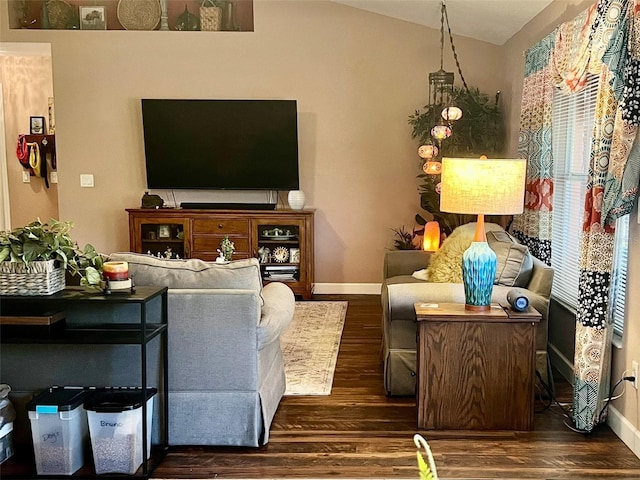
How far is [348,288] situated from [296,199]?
108 cm

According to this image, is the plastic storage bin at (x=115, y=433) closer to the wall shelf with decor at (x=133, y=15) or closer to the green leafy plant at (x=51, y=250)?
the green leafy plant at (x=51, y=250)

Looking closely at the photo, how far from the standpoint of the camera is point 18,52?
6.45 meters

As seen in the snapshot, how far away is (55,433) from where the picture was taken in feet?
8.99

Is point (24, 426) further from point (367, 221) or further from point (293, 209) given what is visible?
point (367, 221)

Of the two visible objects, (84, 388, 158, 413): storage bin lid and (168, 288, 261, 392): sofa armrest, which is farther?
(168, 288, 261, 392): sofa armrest

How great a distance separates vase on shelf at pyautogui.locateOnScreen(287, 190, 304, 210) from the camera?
624 centimetres

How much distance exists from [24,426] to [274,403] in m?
1.19

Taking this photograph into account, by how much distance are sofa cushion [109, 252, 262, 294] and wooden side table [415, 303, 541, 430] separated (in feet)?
2.94

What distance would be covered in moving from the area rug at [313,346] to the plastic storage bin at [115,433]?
1139 mm

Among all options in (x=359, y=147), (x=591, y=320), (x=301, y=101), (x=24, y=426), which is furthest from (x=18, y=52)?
(x=591, y=320)

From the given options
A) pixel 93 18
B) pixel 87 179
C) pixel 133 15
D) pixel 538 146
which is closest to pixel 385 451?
pixel 538 146

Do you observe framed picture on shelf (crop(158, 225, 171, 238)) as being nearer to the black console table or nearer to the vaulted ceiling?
the vaulted ceiling

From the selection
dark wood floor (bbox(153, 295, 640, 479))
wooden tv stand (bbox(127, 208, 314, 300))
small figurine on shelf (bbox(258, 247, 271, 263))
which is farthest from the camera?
small figurine on shelf (bbox(258, 247, 271, 263))

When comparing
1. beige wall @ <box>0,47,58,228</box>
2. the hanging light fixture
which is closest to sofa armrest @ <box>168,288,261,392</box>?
the hanging light fixture
